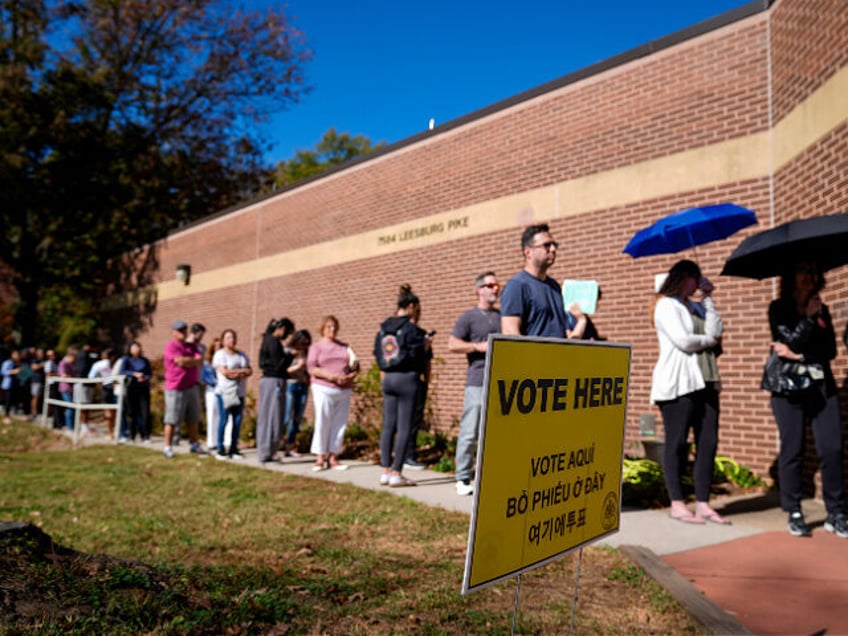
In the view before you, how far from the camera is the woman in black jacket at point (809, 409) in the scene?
4602mm

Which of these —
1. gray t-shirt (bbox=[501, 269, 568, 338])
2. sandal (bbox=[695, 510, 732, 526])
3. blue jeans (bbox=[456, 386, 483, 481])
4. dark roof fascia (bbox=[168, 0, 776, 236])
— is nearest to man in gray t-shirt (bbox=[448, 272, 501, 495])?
blue jeans (bbox=[456, 386, 483, 481])

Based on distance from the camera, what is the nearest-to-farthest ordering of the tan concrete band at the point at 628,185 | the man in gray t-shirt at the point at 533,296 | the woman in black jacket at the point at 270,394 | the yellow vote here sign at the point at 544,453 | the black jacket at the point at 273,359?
the yellow vote here sign at the point at 544,453, the man in gray t-shirt at the point at 533,296, the tan concrete band at the point at 628,185, the woman in black jacket at the point at 270,394, the black jacket at the point at 273,359

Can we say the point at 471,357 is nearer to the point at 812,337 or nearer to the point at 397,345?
the point at 397,345

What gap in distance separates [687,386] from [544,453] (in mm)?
3104

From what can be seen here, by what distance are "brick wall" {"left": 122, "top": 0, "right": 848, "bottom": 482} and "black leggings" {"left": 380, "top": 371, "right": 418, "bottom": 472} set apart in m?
3.05

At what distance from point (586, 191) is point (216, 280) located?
11598mm

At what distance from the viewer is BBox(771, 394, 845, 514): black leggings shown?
4.58 meters

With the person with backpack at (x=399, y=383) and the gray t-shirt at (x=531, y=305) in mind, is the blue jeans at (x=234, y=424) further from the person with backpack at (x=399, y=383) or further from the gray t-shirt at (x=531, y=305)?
the gray t-shirt at (x=531, y=305)

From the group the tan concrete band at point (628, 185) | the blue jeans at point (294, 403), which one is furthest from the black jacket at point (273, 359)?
the tan concrete band at point (628, 185)

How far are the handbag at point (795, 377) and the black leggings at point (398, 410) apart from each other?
3265 mm

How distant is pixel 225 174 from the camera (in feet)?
87.5

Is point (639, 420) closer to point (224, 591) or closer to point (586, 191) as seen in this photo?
point (586, 191)

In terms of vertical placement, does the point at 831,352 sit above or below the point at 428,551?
above

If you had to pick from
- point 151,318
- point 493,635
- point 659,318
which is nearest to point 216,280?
point 151,318
